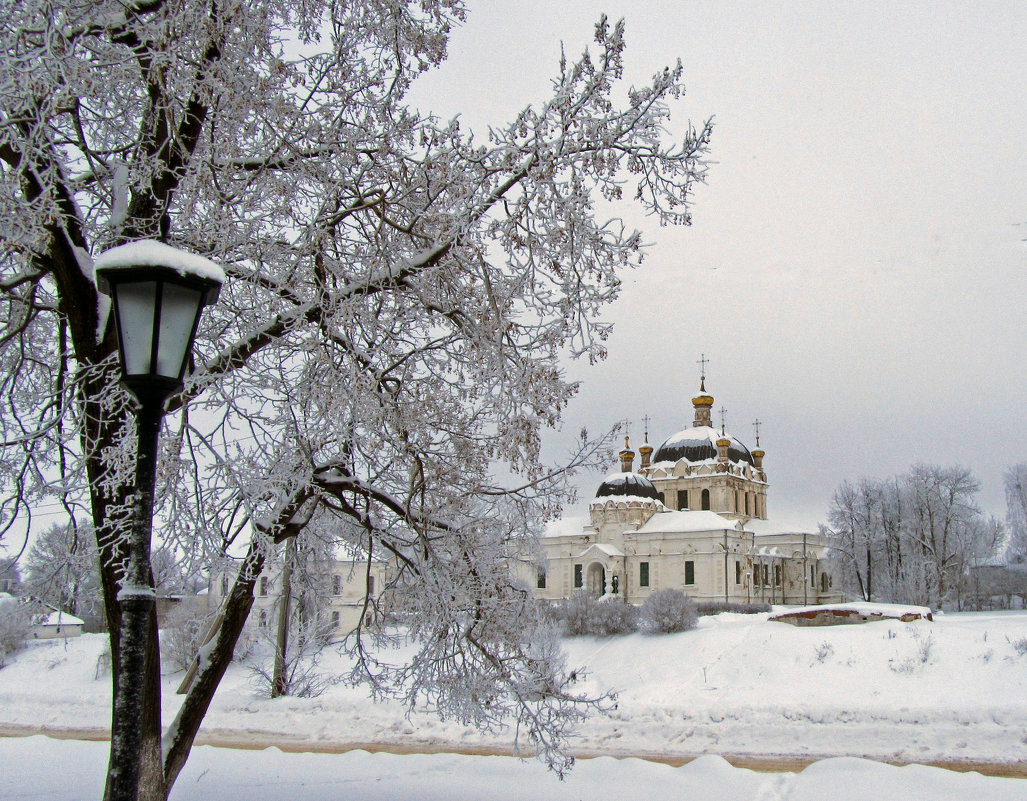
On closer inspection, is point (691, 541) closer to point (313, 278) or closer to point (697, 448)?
point (697, 448)

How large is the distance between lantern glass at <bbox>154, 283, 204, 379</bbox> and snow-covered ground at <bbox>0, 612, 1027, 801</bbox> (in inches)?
243

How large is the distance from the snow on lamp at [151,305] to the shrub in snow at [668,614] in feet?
96.9

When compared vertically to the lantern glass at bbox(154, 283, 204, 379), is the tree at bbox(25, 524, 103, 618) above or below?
below

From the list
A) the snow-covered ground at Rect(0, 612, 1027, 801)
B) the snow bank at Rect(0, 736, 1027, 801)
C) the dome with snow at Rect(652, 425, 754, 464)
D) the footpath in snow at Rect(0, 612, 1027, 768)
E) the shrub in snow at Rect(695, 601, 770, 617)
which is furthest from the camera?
the dome with snow at Rect(652, 425, 754, 464)

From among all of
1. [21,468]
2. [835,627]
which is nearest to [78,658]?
[835,627]

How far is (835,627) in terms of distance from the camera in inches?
1077

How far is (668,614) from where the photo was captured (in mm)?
31328

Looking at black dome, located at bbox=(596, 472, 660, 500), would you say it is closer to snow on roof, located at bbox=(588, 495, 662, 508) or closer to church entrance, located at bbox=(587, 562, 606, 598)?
snow on roof, located at bbox=(588, 495, 662, 508)

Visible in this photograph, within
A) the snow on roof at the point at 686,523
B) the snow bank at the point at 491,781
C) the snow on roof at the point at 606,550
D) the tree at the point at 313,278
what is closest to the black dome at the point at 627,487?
the snow on roof at the point at 686,523

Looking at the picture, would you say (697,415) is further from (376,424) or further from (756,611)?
(376,424)

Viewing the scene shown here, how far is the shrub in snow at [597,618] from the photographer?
3303 centimetres

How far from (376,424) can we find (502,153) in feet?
7.45

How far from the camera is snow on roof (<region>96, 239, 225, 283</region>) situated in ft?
12.0

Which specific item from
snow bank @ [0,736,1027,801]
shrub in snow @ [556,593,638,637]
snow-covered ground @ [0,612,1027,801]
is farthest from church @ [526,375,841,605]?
snow bank @ [0,736,1027,801]
